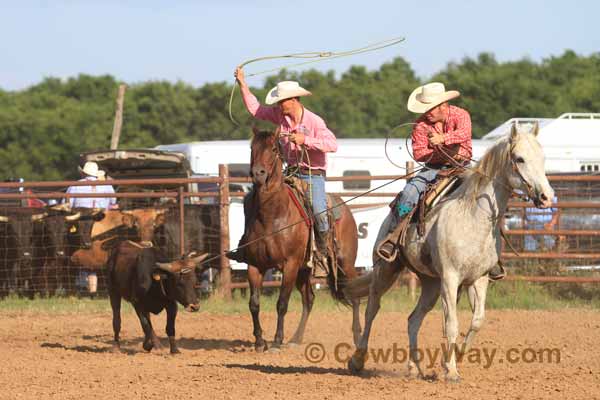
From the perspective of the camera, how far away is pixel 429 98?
8781 mm

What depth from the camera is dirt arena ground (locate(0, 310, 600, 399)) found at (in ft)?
24.7

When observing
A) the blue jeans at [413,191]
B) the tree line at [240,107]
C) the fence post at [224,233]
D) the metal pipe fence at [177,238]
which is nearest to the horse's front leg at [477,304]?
the blue jeans at [413,191]

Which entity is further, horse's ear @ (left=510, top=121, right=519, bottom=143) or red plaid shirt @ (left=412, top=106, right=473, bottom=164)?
red plaid shirt @ (left=412, top=106, right=473, bottom=164)

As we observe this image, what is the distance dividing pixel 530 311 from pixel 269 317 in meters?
3.52

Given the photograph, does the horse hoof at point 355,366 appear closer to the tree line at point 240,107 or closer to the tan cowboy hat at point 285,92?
the tan cowboy hat at point 285,92

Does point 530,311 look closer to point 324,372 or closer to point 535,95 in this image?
point 324,372

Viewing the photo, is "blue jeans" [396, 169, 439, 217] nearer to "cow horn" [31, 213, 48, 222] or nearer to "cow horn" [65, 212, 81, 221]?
"cow horn" [65, 212, 81, 221]

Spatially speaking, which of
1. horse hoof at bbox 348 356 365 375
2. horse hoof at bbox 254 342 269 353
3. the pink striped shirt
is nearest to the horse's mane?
horse hoof at bbox 348 356 365 375

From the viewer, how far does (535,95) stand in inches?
1719

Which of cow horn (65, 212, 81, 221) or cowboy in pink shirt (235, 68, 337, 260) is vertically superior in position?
cowboy in pink shirt (235, 68, 337, 260)

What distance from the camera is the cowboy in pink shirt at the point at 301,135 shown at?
10.4 meters

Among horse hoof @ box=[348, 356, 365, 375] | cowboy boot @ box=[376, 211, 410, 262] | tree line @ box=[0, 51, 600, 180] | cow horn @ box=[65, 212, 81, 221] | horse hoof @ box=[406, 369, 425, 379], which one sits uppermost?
tree line @ box=[0, 51, 600, 180]

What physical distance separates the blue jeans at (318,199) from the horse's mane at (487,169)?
102 inches

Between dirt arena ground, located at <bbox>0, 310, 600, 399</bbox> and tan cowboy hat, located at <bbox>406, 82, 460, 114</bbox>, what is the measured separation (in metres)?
2.24
